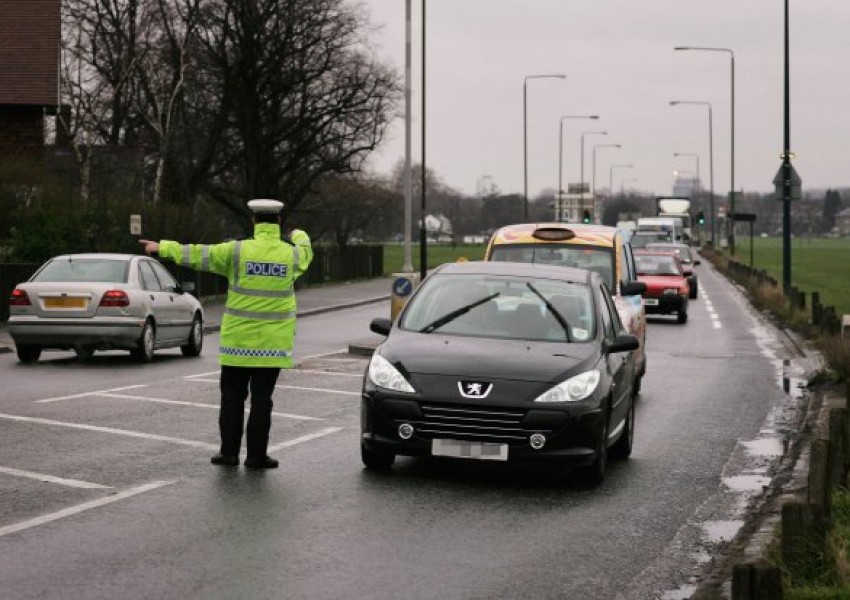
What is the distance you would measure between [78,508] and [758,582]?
505 cm

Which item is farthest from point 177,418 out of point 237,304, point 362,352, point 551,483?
point 362,352

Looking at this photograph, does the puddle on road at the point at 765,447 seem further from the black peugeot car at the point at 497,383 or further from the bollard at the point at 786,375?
the bollard at the point at 786,375

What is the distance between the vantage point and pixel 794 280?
215 feet

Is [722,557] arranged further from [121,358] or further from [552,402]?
[121,358]

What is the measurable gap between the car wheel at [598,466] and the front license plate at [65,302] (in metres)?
11.6

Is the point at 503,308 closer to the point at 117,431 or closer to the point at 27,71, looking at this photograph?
the point at 117,431

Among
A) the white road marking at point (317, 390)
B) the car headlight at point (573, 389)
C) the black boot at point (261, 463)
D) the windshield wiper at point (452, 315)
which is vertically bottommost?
the white road marking at point (317, 390)

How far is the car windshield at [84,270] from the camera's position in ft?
70.9

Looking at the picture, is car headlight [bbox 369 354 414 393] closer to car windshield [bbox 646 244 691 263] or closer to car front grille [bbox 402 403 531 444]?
car front grille [bbox 402 403 531 444]

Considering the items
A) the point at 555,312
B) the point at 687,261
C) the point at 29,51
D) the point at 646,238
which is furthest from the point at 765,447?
the point at 646,238

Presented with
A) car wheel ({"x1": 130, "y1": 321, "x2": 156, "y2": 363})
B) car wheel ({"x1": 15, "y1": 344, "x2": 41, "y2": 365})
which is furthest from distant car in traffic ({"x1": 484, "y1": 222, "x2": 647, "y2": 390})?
car wheel ({"x1": 15, "y1": 344, "x2": 41, "y2": 365})

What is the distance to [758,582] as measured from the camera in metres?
5.46

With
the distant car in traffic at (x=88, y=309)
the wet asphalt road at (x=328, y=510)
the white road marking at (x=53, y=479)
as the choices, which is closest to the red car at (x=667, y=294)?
the distant car in traffic at (x=88, y=309)

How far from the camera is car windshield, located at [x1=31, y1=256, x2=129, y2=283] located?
2162 cm
